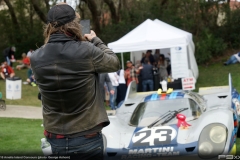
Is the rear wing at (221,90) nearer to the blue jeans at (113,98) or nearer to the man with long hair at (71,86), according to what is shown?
the blue jeans at (113,98)

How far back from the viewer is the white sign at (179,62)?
1738 centimetres

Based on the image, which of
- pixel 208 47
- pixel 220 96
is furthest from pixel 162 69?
pixel 220 96

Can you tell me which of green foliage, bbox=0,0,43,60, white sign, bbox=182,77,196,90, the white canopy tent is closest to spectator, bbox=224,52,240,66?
the white canopy tent

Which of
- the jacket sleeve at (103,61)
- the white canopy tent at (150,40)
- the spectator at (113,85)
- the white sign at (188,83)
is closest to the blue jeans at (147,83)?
the white canopy tent at (150,40)

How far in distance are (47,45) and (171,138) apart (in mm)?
3977

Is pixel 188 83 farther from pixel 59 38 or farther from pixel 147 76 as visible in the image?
pixel 59 38

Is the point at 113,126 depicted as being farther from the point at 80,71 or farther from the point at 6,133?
the point at 80,71

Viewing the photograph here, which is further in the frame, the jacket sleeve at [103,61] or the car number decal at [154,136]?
the car number decal at [154,136]

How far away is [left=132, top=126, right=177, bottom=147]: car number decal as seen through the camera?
253 inches

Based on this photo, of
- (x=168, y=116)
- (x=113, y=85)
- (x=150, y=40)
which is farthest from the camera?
(x=150, y=40)

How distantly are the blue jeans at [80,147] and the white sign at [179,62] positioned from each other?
14680mm

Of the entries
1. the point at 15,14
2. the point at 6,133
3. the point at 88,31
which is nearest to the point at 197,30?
the point at 15,14

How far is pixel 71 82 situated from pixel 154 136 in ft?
13.2

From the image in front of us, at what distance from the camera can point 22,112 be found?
1379cm
